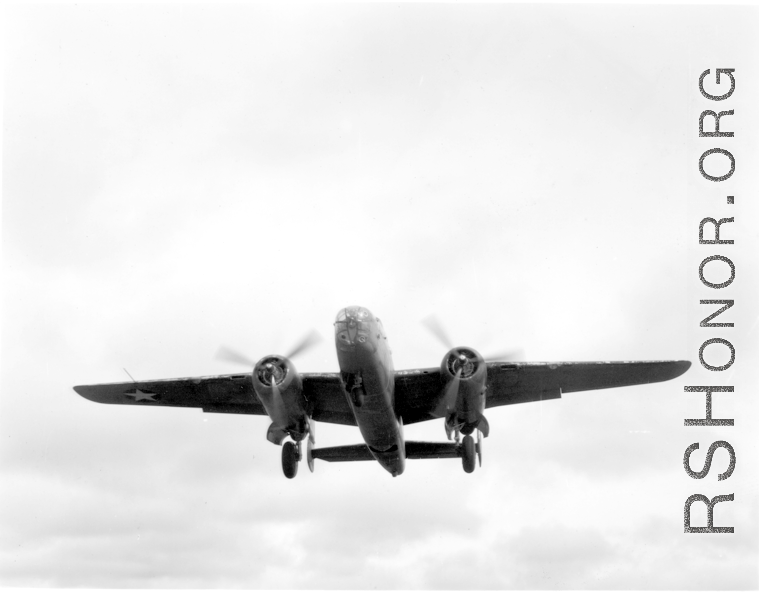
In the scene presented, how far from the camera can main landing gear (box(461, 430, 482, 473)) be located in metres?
21.6

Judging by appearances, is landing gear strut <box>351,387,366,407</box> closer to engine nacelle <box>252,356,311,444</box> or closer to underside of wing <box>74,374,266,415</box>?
engine nacelle <box>252,356,311,444</box>

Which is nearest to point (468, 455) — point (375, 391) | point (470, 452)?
point (470, 452)

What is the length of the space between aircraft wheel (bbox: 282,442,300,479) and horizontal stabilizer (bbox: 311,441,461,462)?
1.15 m

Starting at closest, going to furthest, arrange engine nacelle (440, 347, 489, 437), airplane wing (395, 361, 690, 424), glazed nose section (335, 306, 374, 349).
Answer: glazed nose section (335, 306, 374, 349) → engine nacelle (440, 347, 489, 437) → airplane wing (395, 361, 690, 424)

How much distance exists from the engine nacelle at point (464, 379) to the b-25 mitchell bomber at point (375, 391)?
25 mm

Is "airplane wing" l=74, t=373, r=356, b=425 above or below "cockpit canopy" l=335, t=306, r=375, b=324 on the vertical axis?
above

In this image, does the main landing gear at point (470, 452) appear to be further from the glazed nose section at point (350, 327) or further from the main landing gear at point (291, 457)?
the glazed nose section at point (350, 327)

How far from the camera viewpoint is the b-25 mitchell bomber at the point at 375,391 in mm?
18062

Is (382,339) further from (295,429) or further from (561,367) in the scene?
(561,367)

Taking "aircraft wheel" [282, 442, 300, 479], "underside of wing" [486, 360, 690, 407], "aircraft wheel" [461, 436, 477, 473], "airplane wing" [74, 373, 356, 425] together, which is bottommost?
"aircraft wheel" [282, 442, 300, 479]

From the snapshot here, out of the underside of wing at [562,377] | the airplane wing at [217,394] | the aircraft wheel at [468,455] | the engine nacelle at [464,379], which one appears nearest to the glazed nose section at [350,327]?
the engine nacelle at [464,379]

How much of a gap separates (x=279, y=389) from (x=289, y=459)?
3.46 meters

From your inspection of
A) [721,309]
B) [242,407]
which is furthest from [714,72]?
[242,407]

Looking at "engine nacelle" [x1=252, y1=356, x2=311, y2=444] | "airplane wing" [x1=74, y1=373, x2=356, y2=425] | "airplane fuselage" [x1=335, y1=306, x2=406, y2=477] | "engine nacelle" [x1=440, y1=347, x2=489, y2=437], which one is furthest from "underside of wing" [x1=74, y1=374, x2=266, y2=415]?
"engine nacelle" [x1=440, y1=347, x2=489, y2=437]
